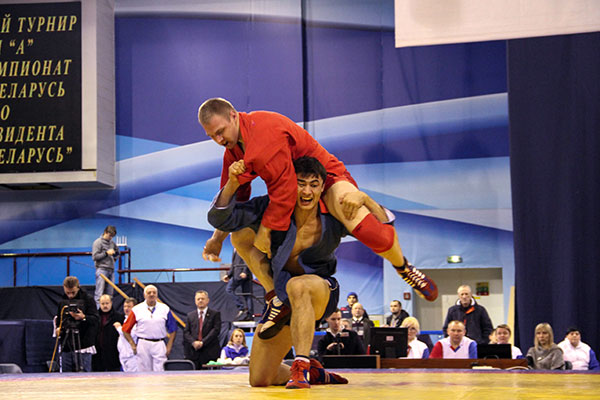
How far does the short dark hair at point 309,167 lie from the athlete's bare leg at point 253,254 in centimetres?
37

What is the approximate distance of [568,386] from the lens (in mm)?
2979

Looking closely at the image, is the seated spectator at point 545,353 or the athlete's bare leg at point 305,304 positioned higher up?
the athlete's bare leg at point 305,304

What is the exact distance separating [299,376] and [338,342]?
4.10m

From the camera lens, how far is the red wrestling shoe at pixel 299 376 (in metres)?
2.90

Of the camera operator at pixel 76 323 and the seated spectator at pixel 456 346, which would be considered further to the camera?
the camera operator at pixel 76 323

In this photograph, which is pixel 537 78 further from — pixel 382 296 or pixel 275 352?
pixel 275 352

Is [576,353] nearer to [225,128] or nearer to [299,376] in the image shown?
[299,376]

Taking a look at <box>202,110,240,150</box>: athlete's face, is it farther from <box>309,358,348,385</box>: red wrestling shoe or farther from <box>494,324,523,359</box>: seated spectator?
<box>494,324,523,359</box>: seated spectator

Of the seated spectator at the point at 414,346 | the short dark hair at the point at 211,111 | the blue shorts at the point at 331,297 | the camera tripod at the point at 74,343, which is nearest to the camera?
the short dark hair at the point at 211,111

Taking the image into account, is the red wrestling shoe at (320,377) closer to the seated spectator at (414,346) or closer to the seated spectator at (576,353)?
the seated spectator at (414,346)

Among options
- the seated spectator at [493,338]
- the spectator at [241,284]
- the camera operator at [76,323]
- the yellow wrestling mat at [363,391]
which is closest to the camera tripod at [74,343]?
the camera operator at [76,323]

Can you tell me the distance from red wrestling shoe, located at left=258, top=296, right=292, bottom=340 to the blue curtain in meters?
6.00

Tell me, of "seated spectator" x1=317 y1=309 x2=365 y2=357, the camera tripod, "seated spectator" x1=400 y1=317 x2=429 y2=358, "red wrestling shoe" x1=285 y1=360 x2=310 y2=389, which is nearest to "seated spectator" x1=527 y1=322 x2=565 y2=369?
"seated spectator" x1=400 y1=317 x2=429 y2=358

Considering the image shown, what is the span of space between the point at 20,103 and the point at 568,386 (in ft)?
36.3
